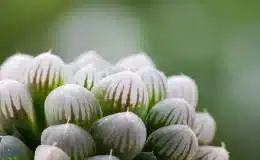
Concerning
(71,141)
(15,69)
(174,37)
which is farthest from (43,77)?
(174,37)

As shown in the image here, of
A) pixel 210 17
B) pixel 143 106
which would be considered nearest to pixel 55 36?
pixel 210 17

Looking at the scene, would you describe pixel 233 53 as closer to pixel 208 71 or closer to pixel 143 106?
pixel 208 71

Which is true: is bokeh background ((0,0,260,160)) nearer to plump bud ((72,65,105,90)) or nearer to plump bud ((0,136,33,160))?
plump bud ((72,65,105,90))

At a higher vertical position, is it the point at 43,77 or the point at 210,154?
the point at 43,77

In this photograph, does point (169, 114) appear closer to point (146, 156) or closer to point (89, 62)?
point (146, 156)

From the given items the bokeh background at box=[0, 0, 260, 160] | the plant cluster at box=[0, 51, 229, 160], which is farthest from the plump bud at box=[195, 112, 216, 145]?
the bokeh background at box=[0, 0, 260, 160]

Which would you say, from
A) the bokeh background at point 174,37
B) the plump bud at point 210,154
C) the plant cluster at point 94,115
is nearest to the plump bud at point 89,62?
the plant cluster at point 94,115

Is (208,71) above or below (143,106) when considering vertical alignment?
below
